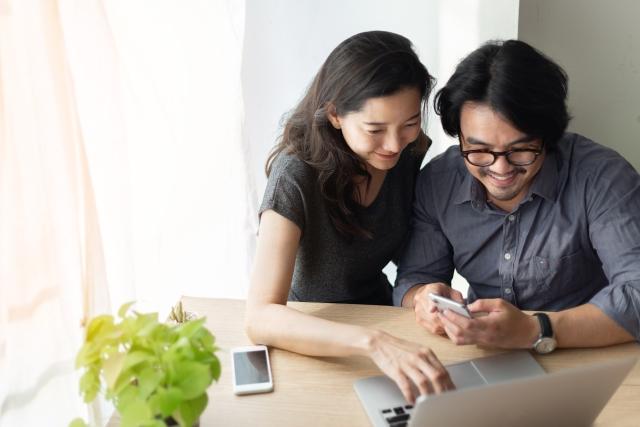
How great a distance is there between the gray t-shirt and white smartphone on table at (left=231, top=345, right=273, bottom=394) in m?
0.32

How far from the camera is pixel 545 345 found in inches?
49.9

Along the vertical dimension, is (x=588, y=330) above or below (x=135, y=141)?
below

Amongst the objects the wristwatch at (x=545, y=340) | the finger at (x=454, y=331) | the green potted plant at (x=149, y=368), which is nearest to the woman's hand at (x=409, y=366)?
the finger at (x=454, y=331)

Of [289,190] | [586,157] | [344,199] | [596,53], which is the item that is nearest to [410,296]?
[344,199]

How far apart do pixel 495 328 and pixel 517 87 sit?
49cm

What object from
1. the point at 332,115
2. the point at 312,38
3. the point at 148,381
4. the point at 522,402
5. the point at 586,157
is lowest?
the point at 522,402

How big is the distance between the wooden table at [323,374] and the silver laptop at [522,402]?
6cm

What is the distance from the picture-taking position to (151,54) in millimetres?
1503

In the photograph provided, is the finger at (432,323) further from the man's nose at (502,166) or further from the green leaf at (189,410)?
the green leaf at (189,410)

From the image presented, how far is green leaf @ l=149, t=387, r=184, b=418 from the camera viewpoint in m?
0.83

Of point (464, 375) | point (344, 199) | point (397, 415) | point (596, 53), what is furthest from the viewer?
point (596, 53)

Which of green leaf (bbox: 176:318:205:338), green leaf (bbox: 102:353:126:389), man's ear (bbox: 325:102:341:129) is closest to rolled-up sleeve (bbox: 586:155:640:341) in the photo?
man's ear (bbox: 325:102:341:129)

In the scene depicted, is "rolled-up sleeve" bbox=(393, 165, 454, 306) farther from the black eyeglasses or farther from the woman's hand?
the woman's hand

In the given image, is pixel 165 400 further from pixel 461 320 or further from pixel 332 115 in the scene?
Answer: pixel 332 115
